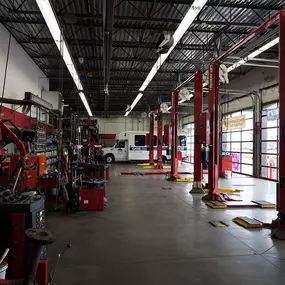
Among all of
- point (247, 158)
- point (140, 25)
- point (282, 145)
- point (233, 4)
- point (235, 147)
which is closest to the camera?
point (282, 145)

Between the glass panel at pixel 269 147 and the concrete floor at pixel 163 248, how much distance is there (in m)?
6.17

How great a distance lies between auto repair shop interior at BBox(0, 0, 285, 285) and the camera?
9.87 ft

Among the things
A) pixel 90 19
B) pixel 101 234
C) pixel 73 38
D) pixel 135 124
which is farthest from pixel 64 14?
pixel 135 124

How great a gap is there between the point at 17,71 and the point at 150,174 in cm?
754

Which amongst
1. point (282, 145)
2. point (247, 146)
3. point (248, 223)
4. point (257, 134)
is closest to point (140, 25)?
point (282, 145)

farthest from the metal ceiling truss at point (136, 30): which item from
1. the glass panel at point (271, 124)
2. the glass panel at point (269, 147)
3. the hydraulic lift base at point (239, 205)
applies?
the hydraulic lift base at point (239, 205)

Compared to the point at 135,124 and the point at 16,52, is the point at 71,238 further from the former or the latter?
the point at 135,124

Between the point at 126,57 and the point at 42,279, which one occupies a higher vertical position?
the point at 126,57

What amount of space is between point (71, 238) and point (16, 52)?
8.76 meters

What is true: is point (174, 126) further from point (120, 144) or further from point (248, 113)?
point (120, 144)

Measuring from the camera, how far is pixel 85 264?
3256 millimetres

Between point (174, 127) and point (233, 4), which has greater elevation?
point (233, 4)

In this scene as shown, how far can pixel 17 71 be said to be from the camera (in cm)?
1065

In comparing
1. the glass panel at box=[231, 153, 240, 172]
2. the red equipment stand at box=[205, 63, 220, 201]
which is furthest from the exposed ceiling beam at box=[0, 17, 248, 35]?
the glass panel at box=[231, 153, 240, 172]
